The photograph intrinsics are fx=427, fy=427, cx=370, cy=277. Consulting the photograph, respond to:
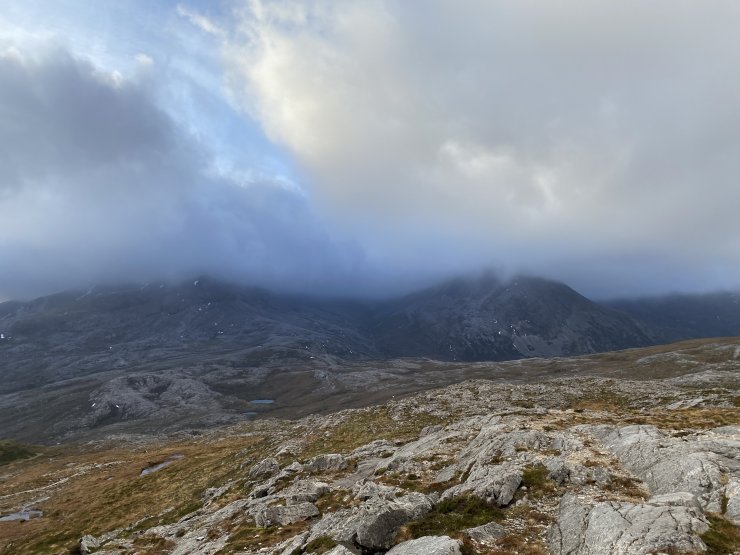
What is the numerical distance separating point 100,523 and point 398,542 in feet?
198

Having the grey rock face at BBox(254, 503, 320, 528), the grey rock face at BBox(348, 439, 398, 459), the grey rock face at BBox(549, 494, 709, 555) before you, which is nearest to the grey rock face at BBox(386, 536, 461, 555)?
the grey rock face at BBox(549, 494, 709, 555)

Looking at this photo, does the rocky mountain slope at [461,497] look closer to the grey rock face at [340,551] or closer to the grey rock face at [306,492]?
the grey rock face at [306,492]

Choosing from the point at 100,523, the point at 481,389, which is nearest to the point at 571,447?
the point at 100,523

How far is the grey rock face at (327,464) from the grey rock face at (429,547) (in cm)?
2854

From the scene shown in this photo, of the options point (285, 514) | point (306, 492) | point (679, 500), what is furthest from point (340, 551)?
point (306, 492)

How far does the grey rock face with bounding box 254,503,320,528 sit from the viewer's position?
3394cm

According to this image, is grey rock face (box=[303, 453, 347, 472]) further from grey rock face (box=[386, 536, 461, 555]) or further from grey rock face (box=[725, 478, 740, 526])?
grey rock face (box=[725, 478, 740, 526])

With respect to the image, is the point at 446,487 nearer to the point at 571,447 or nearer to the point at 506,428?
the point at 571,447

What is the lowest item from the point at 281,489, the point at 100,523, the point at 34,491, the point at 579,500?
the point at 34,491

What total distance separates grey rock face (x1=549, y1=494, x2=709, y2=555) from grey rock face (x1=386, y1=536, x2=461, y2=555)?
5.19 meters

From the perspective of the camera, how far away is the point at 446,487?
1372 inches

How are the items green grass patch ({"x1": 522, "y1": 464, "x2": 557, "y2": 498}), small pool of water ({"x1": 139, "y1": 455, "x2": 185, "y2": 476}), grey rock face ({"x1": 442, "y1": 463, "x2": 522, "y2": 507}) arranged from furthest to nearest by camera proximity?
small pool of water ({"x1": 139, "y1": 455, "x2": 185, "y2": 476}) → green grass patch ({"x1": 522, "y1": 464, "x2": 557, "y2": 498}) → grey rock face ({"x1": 442, "y1": 463, "x2": 522, "y2": 507})

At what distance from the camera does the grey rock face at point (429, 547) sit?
2031 centimetres

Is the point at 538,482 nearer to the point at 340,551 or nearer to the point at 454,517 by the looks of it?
the point at 454,517
